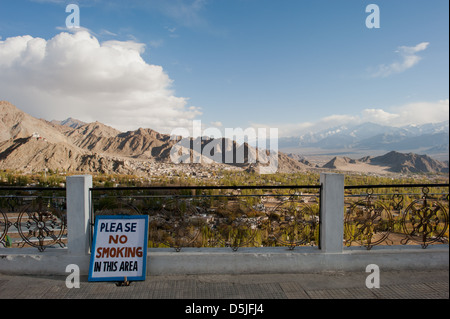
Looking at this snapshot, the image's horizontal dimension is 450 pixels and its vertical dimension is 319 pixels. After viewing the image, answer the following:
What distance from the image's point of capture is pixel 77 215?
4.50 m

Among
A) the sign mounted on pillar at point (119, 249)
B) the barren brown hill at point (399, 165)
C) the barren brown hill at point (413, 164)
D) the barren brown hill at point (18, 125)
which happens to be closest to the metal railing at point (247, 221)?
the sign mounted on pillar at point (119, 249)

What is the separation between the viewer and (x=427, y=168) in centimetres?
7550

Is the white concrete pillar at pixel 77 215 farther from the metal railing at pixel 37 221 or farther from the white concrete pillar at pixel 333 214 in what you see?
the white concrete pillar at pixel 333 214

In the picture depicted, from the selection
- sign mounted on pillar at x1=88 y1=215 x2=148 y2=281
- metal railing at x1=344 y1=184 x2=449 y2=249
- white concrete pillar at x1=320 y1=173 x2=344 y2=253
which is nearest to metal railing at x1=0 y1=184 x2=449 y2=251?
metal railing at x1=344 y1=184 x2=449 y2=249

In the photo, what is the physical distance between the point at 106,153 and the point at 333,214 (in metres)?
83.1

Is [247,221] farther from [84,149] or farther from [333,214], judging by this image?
[84,149]

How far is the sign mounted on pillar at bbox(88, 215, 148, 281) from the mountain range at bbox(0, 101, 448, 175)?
36.8 meters

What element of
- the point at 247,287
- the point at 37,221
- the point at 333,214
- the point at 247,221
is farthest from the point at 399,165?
the point at 37,221

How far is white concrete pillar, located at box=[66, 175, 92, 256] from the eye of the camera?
4477mm

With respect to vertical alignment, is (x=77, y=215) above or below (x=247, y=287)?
above

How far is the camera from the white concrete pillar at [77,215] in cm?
448
